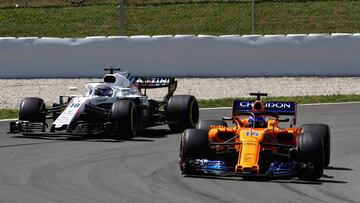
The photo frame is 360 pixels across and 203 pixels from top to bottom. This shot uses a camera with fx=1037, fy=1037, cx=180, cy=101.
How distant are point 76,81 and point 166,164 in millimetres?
12365

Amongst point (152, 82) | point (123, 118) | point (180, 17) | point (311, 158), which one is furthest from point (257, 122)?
point (180, 17)

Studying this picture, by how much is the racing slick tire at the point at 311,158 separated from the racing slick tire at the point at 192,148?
1.20m

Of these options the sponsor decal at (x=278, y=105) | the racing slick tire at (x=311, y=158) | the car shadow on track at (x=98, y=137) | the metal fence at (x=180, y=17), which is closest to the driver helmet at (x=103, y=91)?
the car shadow on track at (x=98, y=137)

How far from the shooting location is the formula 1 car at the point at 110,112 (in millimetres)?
17062

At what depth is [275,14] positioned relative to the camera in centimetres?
2853

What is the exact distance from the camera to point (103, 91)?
59.9 ft

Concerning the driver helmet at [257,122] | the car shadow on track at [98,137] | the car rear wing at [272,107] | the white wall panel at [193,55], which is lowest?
the car shadow on track at [98,137]

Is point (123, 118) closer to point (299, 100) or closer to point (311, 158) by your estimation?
point (311, 158)

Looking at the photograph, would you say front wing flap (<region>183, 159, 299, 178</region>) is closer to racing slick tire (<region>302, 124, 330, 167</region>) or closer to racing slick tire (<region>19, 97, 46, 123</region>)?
racing slick tire (<region>302, 124, 330, 167</region>)

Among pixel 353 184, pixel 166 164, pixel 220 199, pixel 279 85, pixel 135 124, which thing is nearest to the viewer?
pixel 220 199

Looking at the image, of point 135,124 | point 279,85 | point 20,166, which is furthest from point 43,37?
point 20,166

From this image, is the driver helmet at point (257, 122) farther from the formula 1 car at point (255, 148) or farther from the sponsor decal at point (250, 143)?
the sponsor decal at point (250, 143)

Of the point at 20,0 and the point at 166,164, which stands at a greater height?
the point at 20,0

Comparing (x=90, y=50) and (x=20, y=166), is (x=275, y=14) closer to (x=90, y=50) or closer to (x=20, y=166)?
(x=90, y=50)
